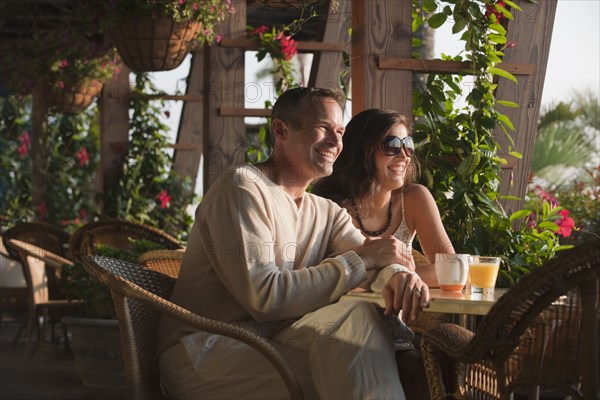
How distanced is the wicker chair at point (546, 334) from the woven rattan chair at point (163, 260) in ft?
5.69

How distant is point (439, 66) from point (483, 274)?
63.0 inches

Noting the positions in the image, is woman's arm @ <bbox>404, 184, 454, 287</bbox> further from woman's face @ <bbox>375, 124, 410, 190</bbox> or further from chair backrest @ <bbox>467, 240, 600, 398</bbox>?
chair backrest @ <bbox>467, 240, 600, 398</bbox>

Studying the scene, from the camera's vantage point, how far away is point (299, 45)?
5.53 m

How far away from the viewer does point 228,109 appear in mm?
5348

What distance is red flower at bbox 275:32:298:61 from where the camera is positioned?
5.34 metres

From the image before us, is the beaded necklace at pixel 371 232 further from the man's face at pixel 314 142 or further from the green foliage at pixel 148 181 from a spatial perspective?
the green foliage at pixel 148 181

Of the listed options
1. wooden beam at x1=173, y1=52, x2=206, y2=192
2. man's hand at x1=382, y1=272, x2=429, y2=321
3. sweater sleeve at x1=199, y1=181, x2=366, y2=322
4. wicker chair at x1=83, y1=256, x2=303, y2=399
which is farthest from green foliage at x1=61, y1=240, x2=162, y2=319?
wooden beam at x1=173, y1=52, x2=206, y2=192

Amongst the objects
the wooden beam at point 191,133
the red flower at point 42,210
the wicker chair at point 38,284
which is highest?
the wooden beam at point 191,133

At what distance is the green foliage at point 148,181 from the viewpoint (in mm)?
7766

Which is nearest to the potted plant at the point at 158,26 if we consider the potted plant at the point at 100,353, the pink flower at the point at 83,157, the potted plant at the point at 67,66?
the potted plant at the point at 100,353

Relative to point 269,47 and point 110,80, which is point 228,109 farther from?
point 110,80

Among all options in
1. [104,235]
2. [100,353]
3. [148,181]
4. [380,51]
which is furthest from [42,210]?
[380,51]

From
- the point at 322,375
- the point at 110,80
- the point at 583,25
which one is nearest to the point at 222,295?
the point at 322,375

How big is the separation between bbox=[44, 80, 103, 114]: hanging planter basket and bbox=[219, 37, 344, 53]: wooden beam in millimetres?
2445
